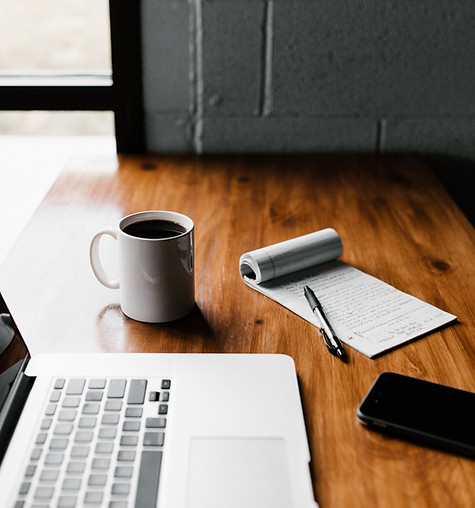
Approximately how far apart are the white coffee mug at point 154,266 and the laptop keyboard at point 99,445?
137 millimetres

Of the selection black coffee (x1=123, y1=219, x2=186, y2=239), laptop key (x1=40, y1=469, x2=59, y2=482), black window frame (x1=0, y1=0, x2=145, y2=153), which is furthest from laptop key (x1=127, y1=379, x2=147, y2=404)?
black window frame (x1=0, y1=0, x2=145, y2=153)

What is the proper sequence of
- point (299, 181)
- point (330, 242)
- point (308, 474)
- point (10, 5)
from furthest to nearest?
1. point (10, 5)
2. point (299, 181)
3. point (330, 242)
4. point (308, 474)

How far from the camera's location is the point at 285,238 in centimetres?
104

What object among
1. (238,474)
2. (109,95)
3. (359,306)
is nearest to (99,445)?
(238,474)

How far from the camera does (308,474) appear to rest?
1.81 feet

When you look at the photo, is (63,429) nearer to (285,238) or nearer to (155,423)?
(155,423)

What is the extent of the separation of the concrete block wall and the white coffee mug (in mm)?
724

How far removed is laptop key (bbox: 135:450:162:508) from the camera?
1.69 feet

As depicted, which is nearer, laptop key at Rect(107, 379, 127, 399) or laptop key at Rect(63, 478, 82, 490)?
laptop key at Rect(63, 478, 82, 490)

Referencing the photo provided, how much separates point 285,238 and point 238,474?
21.4 inches

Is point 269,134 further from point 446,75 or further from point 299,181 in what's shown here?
point 446,75

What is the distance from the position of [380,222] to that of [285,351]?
461 millimetres

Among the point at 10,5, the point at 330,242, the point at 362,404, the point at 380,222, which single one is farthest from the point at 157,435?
the point at 10,5

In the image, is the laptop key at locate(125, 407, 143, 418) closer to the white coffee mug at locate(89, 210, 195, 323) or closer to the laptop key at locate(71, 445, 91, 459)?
the laptop key at locate(71, 445, 91, 459)
